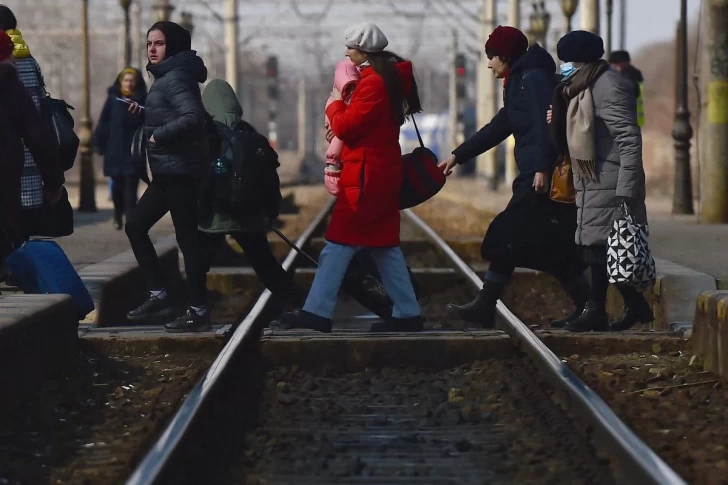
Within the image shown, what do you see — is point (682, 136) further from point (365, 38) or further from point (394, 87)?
point (365, 38)

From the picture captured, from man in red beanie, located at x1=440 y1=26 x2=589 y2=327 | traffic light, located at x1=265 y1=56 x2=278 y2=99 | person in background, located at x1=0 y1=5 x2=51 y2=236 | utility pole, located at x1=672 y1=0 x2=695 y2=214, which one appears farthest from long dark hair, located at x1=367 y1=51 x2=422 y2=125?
traffic light, located at x1=265 y1=56 x2=278 y2=99

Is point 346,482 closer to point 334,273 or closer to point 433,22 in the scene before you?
point 334,273

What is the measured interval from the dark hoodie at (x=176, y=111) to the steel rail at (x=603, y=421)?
6.53 ft

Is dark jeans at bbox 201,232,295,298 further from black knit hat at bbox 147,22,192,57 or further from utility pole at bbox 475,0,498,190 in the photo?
utility pole at bbox 475,0,498,190

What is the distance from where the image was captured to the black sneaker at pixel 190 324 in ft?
27.9

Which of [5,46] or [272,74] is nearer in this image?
[5,46]

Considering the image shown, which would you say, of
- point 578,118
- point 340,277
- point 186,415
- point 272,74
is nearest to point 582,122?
point 578,118

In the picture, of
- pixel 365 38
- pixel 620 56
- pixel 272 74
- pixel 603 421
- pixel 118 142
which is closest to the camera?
pixel 603 421

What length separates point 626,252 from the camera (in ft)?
26.1

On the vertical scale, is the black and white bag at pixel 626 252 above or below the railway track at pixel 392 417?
above

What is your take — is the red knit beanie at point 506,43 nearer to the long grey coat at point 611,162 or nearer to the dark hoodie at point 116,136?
the long grey coat at point 611,162

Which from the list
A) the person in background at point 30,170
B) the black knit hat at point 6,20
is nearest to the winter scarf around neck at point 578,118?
the person in background at point 30,170

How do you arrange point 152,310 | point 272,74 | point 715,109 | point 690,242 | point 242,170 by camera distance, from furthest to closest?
1. point 272,74
2. point 715,109
3. point 690,242
4. point 152,310
5. point 242,170

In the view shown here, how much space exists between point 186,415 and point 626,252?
9.94 ft
